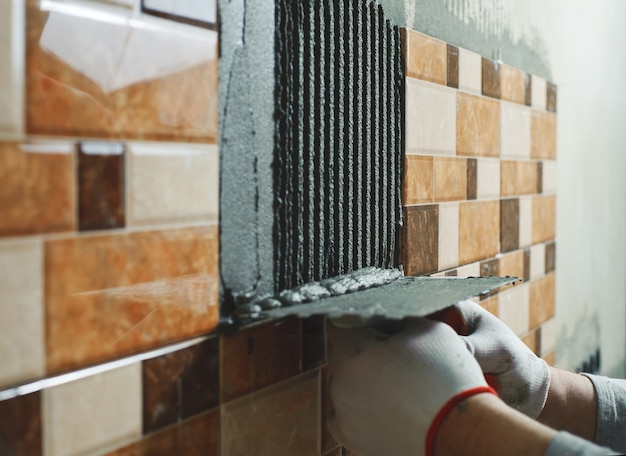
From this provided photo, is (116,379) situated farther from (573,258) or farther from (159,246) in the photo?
(573,258)

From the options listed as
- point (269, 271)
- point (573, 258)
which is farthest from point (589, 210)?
point (269, 271)

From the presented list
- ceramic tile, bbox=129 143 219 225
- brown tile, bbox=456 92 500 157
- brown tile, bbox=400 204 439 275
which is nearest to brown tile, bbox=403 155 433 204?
brown tile, bbox=400 204 439 275

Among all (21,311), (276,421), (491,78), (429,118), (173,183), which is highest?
(491,78)

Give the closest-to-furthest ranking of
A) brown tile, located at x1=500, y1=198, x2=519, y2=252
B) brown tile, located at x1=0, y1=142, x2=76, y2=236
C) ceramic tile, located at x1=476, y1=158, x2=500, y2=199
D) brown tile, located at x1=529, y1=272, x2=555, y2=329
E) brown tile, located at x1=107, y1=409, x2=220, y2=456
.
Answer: brown tile, located at x1=0, y1=142, x2=76, y2=236, brown tile, located at x1=107, y1=409, x2=220, y2=456, ceramic tile, located at x1=476, y1=158, x2=500, y2=199, brown tile, located at x1=500, y1=198, x2=519, y2=252, brown tile, located at x1=529, y1=272, x2=555, y2=329

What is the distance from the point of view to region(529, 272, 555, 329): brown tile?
4.77ft

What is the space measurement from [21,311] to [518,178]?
3.66 ft

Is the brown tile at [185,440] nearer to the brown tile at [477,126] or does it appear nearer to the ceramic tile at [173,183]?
the ceramic tile at [173,183]

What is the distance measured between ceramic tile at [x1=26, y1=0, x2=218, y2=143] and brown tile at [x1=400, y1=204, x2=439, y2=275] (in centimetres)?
41

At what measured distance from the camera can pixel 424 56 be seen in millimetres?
1011

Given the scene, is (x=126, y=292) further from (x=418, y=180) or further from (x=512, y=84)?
(x=512, y=84)

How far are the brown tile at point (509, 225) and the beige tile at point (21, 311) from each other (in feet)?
3.23

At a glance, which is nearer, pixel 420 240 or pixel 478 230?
pixel 420 240

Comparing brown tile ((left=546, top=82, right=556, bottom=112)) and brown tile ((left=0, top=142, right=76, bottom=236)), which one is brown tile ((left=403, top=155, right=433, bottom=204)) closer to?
brown tile ((left=0, top=142, right=76, bottom=236))

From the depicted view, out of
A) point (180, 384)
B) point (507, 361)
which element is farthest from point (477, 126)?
point (180, 384)
